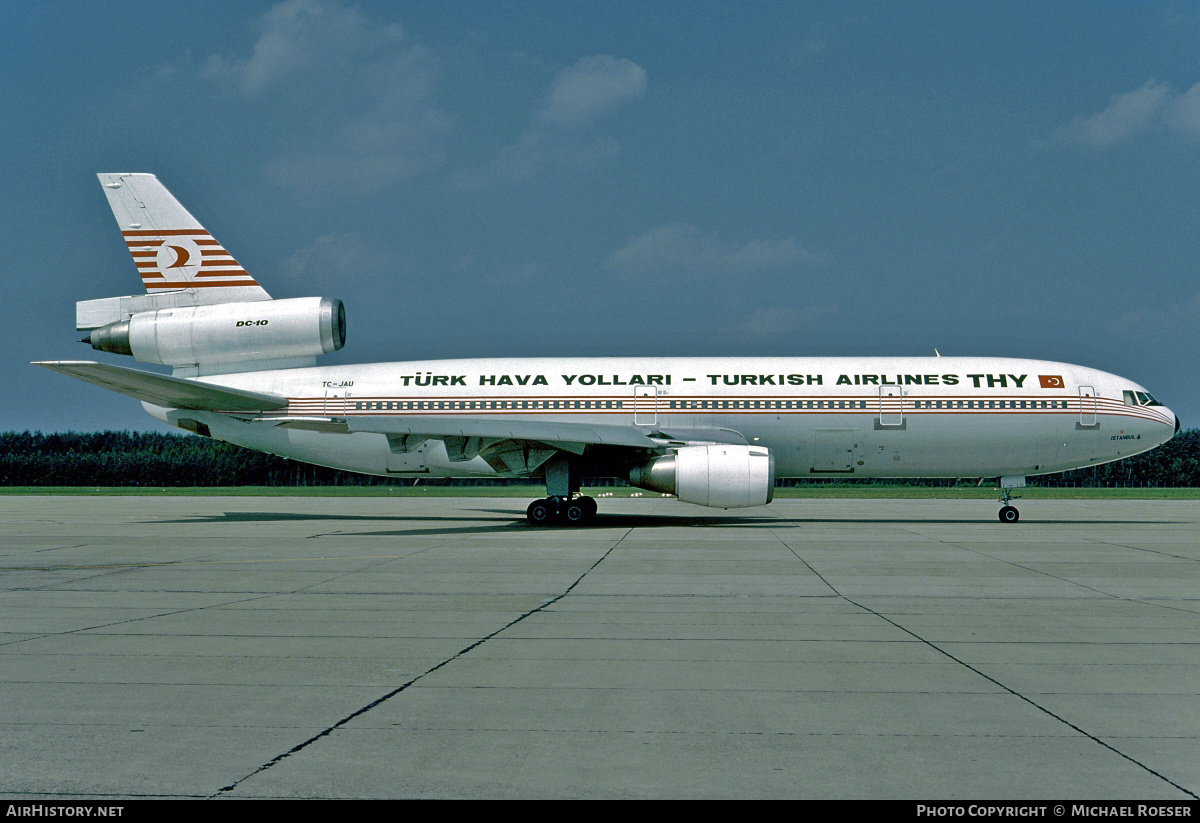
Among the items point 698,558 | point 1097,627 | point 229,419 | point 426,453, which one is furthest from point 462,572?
point 229,419

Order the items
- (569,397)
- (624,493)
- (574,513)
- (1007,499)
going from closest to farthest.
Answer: (574,513), (569,397), (1007,499), (624,493)

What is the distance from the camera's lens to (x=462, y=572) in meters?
12.8

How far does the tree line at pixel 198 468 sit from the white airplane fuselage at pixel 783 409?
4328 centimetres

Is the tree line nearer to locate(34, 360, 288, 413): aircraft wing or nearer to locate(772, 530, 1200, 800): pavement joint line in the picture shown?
locate(34, 360, 288, 413): aircraft wing

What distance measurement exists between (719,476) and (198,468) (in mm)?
60315

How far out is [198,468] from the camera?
71.4 metres

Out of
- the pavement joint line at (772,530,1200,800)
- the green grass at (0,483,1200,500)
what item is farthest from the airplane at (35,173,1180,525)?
the green grass at (0,483,1200,500)

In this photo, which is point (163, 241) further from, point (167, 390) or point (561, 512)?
point (561, 512)

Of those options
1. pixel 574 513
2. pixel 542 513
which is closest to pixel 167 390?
pixel 542 513

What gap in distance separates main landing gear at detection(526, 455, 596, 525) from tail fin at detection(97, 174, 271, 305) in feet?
31.0

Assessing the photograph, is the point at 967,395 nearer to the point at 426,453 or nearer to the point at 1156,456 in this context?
the point at 426,453

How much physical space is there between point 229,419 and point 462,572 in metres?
13.4

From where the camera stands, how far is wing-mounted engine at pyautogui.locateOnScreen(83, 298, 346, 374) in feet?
77.3
